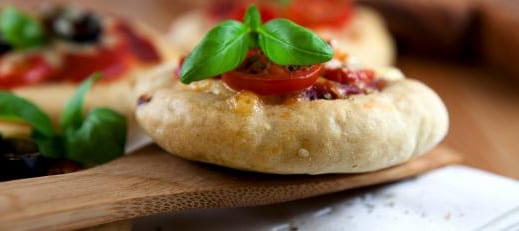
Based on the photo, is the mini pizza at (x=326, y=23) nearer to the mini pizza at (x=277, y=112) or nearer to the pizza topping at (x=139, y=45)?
the pizza topping at (x=139, y=45)

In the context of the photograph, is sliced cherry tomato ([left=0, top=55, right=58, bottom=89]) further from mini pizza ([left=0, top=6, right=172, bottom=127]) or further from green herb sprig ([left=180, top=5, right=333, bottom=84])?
green herb sprig ([left=180, top=5, right=333, bottom=84])

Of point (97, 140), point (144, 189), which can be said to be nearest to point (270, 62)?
point (144, 189)

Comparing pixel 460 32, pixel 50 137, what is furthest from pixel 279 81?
pixel 460 32

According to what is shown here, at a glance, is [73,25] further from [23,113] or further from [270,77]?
[270,77]

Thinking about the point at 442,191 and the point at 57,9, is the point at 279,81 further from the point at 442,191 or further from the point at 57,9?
the point at 57,9


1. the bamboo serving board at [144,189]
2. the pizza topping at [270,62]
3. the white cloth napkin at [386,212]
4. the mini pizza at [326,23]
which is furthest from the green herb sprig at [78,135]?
the mini pizza at [326,23]

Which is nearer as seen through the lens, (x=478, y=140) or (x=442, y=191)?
(x=442, y=191)
